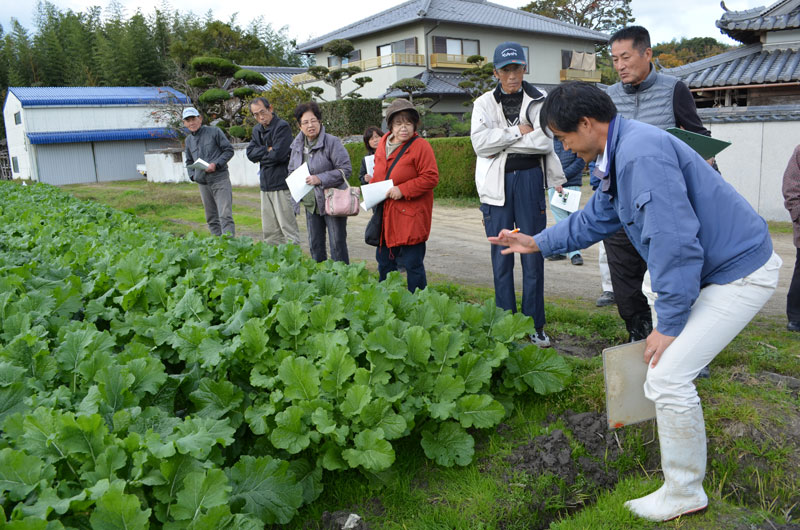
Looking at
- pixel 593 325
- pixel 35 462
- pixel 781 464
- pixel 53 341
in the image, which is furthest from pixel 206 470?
pixel 593 325

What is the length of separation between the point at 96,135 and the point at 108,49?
1198cm

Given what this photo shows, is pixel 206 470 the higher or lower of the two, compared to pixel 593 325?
higher

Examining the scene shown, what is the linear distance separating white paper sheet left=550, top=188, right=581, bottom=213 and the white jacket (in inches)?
37.9

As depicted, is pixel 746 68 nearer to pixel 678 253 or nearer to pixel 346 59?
pixel 678 253

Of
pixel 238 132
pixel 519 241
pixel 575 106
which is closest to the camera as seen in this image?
pixel 575 106

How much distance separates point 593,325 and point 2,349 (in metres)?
3.98

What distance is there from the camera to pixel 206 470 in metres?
2.35

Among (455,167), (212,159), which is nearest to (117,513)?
(212,159)

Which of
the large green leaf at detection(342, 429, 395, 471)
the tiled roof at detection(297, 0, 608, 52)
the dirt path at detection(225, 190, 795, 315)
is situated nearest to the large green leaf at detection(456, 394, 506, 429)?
the large green leaf at detection(342, 429, 395, 471)

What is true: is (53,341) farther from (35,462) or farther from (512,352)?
(512,352)

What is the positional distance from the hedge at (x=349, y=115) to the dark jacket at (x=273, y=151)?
1621 cm

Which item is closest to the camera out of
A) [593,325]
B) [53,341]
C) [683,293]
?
[683,293]

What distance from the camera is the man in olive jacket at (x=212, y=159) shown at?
8.27 m

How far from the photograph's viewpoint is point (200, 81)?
27.2 metres
